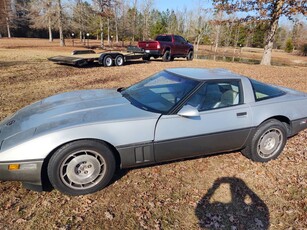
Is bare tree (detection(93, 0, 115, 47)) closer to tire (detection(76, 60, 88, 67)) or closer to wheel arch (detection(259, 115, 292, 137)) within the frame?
tire (detection(76, 60, 88, 67))

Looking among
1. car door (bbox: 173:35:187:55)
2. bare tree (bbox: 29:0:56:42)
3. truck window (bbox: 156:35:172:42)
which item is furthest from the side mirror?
bare tree (bbox: 29:0:56:42)

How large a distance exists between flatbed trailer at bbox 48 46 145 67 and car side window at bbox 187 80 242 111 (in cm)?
882

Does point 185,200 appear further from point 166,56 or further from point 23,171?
point 166,56

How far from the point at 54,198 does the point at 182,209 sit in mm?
1493

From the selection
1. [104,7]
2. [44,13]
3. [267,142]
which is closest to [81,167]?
[267,142]

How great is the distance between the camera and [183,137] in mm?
3068

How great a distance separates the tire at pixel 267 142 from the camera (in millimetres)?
3611

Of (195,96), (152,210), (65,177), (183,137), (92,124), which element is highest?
(195,96)

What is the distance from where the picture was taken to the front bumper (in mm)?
2469

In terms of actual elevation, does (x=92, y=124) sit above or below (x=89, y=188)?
above

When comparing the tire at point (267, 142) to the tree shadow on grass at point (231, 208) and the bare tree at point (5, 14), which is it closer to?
the tree shadow on grass at point (231, 208)

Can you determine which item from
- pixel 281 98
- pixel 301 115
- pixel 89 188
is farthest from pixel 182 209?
pixel 301 115

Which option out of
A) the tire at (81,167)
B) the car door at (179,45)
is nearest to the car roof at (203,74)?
the tire at (81,167)

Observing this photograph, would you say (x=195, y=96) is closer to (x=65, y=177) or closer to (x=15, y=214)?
(x=65, y=177)
